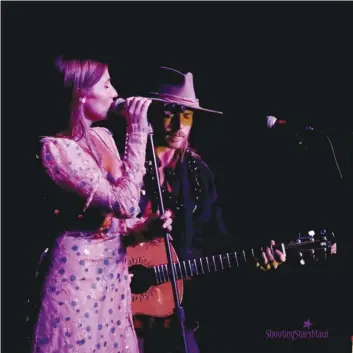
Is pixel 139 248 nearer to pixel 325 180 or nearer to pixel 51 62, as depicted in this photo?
pixel 51 62

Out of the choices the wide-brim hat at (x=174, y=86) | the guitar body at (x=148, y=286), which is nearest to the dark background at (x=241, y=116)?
the wide-brim hat at (x=174, y=86)

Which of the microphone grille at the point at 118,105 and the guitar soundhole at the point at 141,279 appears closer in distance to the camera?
the microphone grille at the point at 118,105

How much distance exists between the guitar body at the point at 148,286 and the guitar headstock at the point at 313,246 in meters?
0.63

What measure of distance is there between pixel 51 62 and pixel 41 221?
1097 mm

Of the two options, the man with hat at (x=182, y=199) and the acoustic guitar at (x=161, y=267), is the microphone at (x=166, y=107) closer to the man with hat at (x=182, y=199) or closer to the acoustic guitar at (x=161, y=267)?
the man with hat at (x=182, y=199)

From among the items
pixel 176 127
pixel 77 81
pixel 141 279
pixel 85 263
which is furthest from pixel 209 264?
pixel 77 81

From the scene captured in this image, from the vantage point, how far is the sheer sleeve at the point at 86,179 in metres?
1.60

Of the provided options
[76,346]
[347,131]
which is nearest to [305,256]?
[347,131]

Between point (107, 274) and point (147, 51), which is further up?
point (147, 51)

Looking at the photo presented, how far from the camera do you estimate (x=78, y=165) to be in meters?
1.61

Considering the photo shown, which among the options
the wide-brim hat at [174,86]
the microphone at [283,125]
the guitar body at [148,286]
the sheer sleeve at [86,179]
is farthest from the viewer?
the wide-brim hat at [174,86]

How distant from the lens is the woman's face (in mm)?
1798

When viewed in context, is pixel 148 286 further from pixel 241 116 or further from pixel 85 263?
pixel 241 116

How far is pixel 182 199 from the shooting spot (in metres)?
2.80
